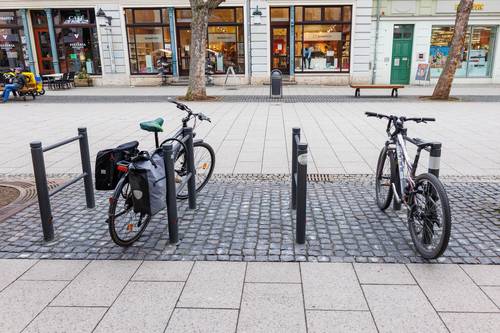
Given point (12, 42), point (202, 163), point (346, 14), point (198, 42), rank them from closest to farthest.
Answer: point (202, 163), point (198, 42), point (346, 14), point (12, 42)

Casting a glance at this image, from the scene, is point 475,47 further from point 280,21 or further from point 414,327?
point 414,327

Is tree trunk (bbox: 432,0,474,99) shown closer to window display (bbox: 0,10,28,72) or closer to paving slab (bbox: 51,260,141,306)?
paving slab (bbox: 51,260,141,306)

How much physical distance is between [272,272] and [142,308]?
1.06 meters

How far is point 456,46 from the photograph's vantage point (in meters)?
13.4

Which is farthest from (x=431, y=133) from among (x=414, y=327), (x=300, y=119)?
(x=414, y=327)

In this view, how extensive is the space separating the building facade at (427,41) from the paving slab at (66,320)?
63.6 ft

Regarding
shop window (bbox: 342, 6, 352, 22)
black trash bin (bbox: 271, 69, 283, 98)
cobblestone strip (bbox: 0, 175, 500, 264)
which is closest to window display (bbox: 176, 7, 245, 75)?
shop window (bbox: 342, 6, 352, 22)

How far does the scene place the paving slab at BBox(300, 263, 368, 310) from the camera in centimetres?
297

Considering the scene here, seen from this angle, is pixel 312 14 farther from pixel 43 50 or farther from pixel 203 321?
pixel 203 321

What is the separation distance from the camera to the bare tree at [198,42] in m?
13.3

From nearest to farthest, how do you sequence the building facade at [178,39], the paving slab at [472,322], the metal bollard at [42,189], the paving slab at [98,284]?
the paving slab at [472,322] → the paving slab at [98,284] → the metal bollard at [42,189] → the building facade at [178,39]

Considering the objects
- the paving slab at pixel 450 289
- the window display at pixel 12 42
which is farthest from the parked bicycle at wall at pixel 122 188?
the window display at pixel 12 42

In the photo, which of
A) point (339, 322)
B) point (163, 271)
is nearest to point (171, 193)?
point (163, 271)

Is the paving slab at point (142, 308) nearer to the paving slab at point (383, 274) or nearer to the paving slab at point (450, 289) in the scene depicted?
the paving slab at point (383, 274)
